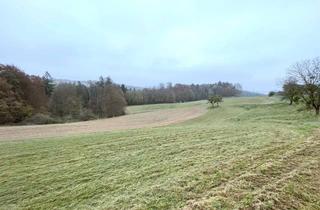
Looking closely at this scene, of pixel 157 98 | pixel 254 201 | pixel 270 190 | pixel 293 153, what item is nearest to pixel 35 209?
pixel 254 201

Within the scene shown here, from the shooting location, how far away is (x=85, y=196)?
715cm

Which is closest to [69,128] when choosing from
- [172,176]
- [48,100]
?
[48,100]

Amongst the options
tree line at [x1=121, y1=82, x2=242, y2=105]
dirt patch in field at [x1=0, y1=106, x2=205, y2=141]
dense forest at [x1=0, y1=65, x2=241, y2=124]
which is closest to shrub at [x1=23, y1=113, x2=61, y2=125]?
dense forest at [x1=0, y1=65, x2=241, y2=124]

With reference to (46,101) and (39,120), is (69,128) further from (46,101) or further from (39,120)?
(46,101)

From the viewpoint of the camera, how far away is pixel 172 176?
25.7 feet

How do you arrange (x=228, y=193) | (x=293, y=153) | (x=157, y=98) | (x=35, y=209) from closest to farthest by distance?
(x=228, y=193) → (x=35, y=209) → (x=293, y=153) → (x=157, y=98)

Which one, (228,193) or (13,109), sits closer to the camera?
(228,193)

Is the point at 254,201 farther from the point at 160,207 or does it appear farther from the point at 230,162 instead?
the point at 230,162

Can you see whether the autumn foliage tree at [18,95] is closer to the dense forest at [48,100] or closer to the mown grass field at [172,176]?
the dense forest at [48,100]

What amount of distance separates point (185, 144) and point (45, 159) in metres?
5.47

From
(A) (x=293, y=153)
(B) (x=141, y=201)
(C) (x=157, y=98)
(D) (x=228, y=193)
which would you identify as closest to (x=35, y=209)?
(B) (x=141, y=201)

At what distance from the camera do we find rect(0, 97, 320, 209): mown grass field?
6324mm

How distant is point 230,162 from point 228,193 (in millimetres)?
2565

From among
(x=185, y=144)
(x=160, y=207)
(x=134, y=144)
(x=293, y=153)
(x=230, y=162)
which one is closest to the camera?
(x=160, y=207)
